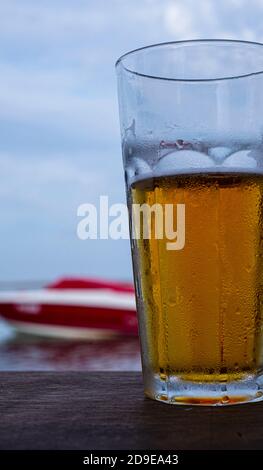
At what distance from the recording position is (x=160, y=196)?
0.72m

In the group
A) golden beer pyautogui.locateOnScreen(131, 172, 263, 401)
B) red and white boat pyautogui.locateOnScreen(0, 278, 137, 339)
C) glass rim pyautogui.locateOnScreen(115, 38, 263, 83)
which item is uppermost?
red and white boat pyautogui.locateOnScreen(0, 278, 137, 339)

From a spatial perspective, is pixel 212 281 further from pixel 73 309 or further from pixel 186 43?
pixel 73 309

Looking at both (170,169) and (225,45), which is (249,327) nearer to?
(170,169)

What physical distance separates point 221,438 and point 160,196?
26cm

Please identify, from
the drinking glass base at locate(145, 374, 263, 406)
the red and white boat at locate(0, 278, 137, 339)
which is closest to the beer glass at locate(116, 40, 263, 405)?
the drinking glass base at locate(145, 374, 263, 406)

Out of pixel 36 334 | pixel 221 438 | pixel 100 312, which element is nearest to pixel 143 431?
pixel 221 438

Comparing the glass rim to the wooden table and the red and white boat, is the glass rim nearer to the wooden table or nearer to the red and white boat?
the wooden table

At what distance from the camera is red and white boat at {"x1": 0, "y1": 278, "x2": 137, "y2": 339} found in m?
10.5

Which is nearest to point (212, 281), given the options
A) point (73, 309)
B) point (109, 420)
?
point (109, 420)

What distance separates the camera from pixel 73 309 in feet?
34.6

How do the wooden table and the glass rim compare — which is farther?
the glass rim

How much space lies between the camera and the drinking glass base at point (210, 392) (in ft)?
2.24

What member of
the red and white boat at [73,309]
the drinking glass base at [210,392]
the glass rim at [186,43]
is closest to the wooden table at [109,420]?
the drinking glass base at [210,392]

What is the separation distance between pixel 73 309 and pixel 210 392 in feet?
32.7
